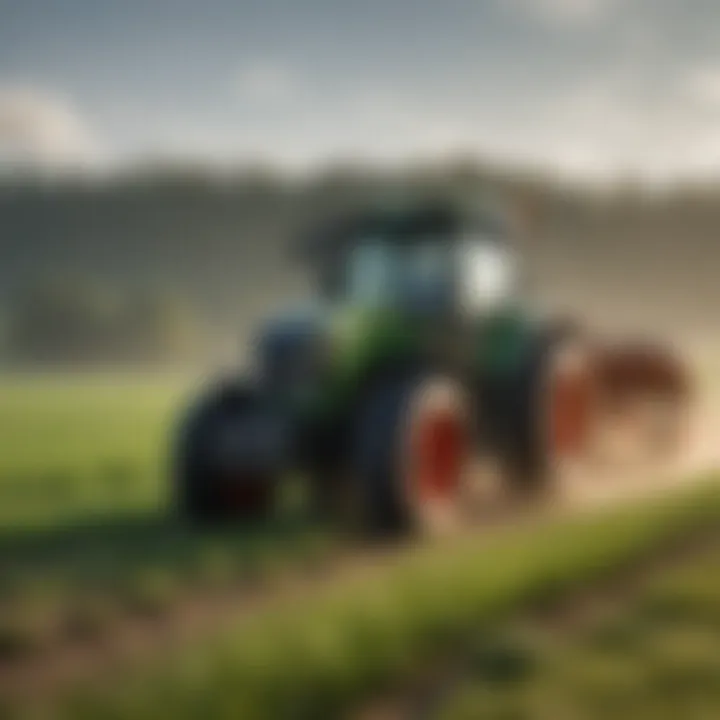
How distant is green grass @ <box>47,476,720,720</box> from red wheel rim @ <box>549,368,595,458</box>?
410 mm

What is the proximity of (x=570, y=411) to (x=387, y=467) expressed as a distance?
0.74 m

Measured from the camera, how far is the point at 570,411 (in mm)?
2920

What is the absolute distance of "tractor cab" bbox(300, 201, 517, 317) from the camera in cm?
245

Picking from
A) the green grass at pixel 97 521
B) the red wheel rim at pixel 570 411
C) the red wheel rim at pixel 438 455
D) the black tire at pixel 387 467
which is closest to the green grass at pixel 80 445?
the green grass at pixel 97 521

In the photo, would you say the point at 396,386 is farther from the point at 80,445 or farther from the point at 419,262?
the point at 80,445

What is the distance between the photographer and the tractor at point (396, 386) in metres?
2.44

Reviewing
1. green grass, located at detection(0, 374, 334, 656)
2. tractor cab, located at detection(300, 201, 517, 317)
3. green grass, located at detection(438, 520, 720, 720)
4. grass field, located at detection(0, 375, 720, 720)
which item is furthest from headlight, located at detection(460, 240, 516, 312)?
green grass, located at detection(438, 520, 720, 720)

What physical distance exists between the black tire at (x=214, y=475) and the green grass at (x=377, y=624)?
0.53m

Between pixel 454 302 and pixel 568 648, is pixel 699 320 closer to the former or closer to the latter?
pixel 454 302

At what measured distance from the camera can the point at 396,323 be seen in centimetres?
260

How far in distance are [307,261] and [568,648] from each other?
3.73 feet

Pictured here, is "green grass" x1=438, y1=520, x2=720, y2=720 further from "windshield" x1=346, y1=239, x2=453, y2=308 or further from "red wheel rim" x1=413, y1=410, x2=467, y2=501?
"windshield" x1=346, y1=239, x2=453, y2=308

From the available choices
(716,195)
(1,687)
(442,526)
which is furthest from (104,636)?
(716,195)

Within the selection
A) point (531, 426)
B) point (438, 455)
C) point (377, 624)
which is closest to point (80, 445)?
point (438, 455)
